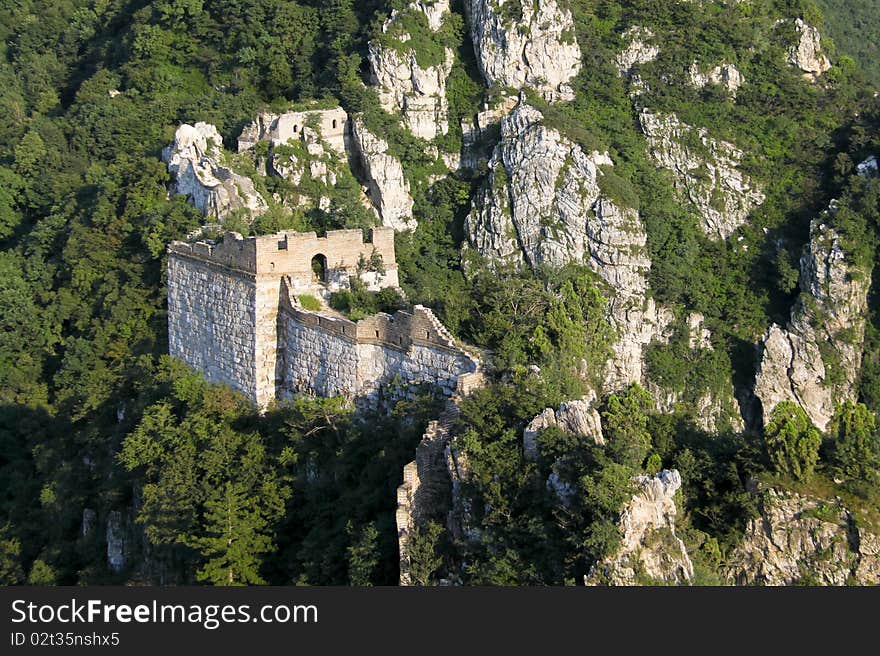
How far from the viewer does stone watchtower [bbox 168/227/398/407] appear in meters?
32.0

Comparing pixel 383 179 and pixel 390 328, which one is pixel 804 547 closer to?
pixel 390 328

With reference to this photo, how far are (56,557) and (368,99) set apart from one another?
36465 millimetres

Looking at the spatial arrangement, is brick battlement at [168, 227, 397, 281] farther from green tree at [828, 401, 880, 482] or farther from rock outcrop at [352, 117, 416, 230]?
rock outcrop at [352, 117, 416, 230]

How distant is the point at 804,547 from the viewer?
22.7 metres

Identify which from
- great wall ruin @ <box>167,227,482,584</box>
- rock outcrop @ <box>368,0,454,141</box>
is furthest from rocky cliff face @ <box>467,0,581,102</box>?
great wall ruin @ <box>167,227,482,584</box>

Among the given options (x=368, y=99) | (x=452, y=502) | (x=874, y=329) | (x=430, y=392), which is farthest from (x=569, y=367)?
(x=874, y=329)

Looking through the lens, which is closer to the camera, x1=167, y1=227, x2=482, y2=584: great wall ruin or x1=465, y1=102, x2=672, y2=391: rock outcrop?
x1=167, y1=227, x2=482, y2=584: great wall ruin

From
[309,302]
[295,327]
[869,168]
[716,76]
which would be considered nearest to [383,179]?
[716,76]

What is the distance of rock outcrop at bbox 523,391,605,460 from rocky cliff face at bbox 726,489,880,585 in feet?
11.1

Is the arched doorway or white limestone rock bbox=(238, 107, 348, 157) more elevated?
white limestone rock bbox=(238, 107, 348, 157)

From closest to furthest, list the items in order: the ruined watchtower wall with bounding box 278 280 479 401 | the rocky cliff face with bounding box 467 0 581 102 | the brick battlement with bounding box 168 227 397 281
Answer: the ruined watchtower wall with bounding box 278 280 479 401, the brick battlement with bounding box 168 227 397 281, the rocky cliff face with bounding box 467 0 581 102

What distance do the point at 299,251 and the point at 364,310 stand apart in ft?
8.15

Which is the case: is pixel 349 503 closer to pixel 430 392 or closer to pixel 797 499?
pixel 430 392

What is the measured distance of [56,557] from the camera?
3538 centimetres
